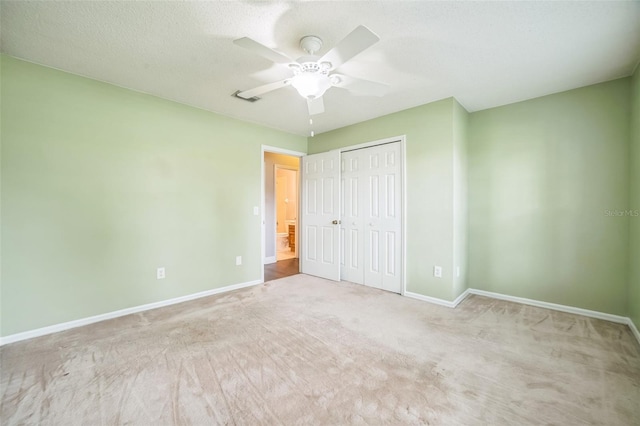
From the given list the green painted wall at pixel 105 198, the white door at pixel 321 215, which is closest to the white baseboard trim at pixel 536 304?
the white door at pixel 321 215

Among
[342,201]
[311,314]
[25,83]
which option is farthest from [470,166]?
[25,83]

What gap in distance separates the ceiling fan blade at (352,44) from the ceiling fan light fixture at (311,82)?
0.16 m

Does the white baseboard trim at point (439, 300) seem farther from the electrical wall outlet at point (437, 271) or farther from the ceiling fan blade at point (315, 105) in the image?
the ceiling fan blade at point (315, 105)

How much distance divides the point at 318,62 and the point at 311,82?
0.16 m

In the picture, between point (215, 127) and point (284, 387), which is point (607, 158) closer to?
point (284, 387)

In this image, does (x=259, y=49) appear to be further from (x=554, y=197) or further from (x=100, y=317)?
(x=554, y=197)

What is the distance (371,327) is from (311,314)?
2.16 feet

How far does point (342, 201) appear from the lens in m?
Result: 4.12

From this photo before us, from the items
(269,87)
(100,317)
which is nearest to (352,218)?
(269,87)

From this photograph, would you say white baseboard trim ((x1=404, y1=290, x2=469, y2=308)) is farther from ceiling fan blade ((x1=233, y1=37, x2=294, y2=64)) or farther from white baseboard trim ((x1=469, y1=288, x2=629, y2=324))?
ceiling fan blade ((x1=233, y1=37, x2=294, y2=64))

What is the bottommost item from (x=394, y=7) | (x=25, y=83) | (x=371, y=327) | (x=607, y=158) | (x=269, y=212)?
(x=371, y=327)

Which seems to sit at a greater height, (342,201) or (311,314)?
(342,201)

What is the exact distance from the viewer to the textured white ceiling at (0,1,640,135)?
5.51 feet

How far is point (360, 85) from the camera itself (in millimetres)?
2145
